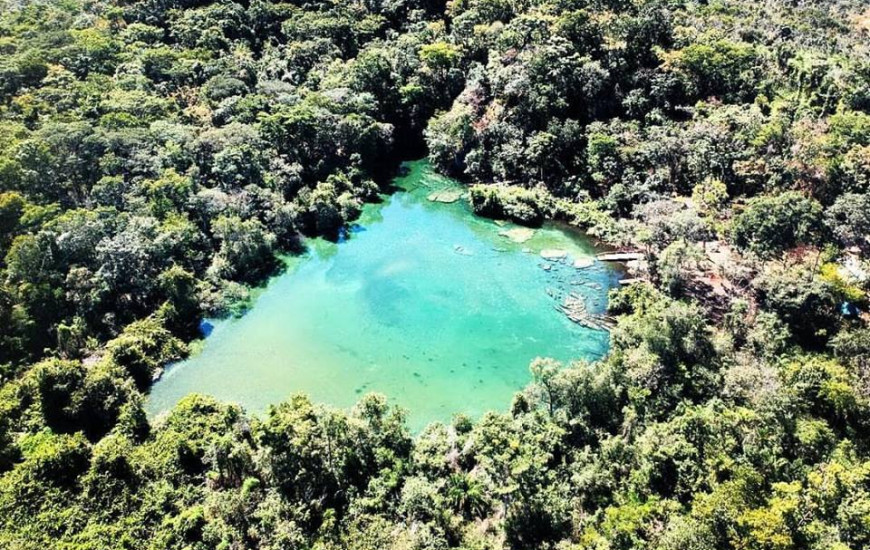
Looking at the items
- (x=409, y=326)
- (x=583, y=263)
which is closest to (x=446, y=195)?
(x=583, y=263)

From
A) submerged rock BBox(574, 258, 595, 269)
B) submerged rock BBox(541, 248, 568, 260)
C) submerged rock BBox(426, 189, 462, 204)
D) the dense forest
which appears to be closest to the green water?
submerged rock BBox(574, 258, 595, 269)

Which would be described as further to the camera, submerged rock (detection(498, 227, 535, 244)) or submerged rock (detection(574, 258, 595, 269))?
submerged rock (detection(498, 227, 535, 244))

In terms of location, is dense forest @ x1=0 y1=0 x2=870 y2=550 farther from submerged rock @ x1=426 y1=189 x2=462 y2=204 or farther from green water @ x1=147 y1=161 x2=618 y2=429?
submerged rock @ x1=426 y1=189 x2=462 y2=204

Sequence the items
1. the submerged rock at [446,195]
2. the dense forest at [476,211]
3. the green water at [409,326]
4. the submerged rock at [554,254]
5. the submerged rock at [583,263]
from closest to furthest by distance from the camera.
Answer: the dense forest at [476,211]
the green water at [409,326]
the submerged rock at [583,263]
the submerged rock at [554,254]
the submerged rock at [446,195]

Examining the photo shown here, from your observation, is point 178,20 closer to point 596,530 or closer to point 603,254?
point 603,254

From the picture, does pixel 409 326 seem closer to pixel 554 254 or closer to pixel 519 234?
pixel 554 254

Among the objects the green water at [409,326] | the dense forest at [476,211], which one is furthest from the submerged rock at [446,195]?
the green water at [409,326]

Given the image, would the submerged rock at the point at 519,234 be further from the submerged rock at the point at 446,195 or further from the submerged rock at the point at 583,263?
the submerged rock at the point at 446,195
